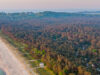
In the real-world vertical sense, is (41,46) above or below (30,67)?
above

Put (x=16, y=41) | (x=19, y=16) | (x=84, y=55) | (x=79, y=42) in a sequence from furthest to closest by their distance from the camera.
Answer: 1. (x=19, y=16)
2. (x=16, y=41)
3. (x=79, y=42)
4. (x=84, y=55)

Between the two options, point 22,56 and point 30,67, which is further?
point 22,56

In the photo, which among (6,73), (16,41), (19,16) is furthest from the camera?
(19,16)

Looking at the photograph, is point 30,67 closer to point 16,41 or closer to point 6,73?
point 6,73

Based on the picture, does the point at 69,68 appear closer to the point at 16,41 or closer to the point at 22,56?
the point at 22,56

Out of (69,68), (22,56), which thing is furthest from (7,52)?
(69,68)

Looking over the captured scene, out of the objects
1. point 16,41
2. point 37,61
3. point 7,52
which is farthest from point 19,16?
point 37,61
